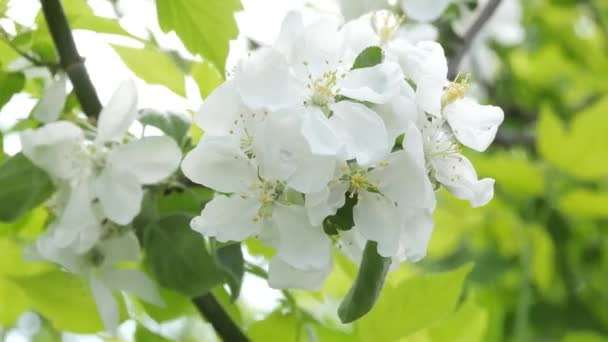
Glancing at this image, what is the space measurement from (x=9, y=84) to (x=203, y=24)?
0.18 m

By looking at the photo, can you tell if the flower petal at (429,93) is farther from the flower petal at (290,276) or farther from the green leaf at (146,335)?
the green leaf at (146,335)

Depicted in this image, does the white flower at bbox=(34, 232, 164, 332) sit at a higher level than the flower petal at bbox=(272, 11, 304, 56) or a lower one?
lower

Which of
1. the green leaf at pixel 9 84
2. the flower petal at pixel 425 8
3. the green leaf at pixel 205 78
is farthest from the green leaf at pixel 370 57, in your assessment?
the flower petal at pixel 425 8

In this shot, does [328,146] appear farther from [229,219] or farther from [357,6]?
[357,6]

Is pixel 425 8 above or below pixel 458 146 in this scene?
below

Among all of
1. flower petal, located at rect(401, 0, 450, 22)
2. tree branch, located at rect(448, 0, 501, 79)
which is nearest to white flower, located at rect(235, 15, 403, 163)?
flower petal, located at rect(401, 0, 450, 22)

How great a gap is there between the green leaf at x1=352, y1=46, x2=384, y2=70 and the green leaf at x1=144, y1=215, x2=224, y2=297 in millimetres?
209

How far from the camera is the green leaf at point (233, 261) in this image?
2.44 ft

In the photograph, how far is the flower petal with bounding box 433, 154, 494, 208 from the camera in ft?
2.35

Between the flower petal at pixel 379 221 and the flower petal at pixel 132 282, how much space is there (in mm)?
A: 252

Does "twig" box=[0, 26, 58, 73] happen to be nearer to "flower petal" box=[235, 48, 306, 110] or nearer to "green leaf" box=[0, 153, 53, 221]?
"green leaf" box=[0, 153, 53, 221]

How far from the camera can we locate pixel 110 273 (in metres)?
0.83

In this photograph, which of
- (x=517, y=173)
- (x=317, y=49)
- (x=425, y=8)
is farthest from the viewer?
(x=517, y=173)

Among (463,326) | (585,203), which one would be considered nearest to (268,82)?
(463,326)
